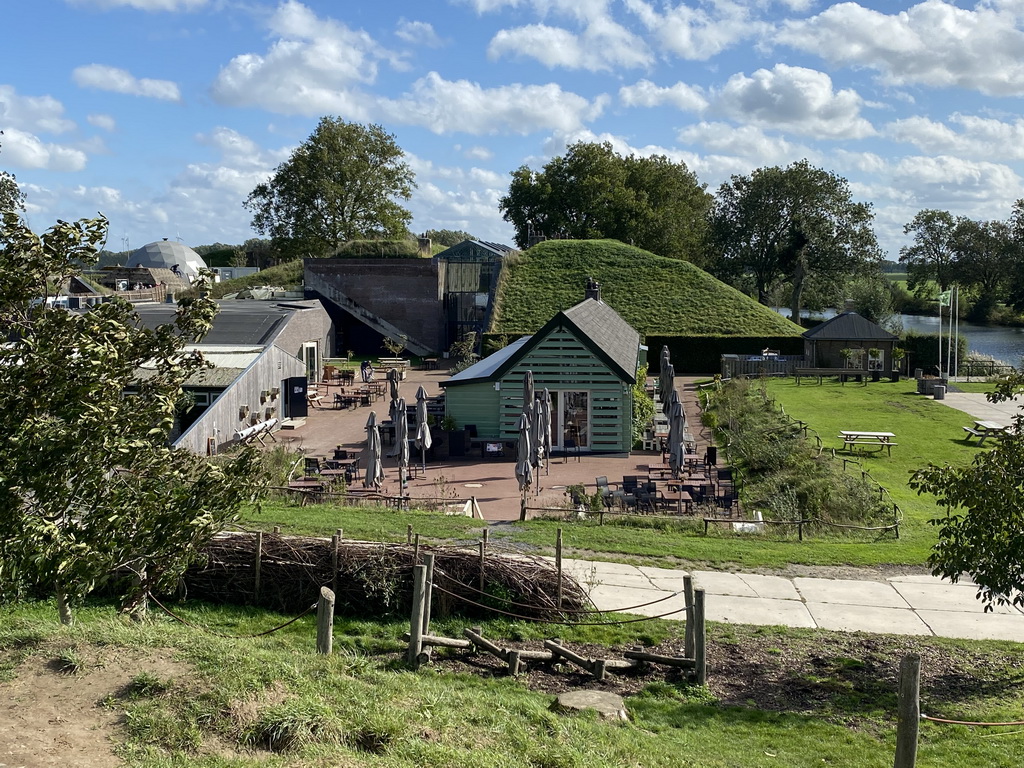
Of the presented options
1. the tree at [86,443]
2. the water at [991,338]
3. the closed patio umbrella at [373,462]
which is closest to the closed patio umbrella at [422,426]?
the closed patio umbrella at [373,462]

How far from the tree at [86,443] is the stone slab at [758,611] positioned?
766cm

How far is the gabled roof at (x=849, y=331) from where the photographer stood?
47.8m

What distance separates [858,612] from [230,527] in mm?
9573

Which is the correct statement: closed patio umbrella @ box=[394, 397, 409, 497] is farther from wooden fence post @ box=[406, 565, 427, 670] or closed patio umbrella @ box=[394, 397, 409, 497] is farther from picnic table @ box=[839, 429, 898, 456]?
picnic table @ box=[839, 429, 898, 456]

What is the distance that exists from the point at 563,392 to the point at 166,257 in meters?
87.5

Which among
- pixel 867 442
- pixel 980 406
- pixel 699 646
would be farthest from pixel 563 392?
pixel 980 406

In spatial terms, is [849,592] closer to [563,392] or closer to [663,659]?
[663,659]

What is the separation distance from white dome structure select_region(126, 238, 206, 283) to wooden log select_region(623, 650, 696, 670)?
97632 mm

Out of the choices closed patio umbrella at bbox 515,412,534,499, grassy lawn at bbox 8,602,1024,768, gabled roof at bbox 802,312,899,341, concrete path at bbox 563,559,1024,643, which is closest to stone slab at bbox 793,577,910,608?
concrete path at bbox 563,559,1024,643

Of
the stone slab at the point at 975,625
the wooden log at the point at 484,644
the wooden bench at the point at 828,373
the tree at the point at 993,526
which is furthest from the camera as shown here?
the wooden bench at the point at 828,373

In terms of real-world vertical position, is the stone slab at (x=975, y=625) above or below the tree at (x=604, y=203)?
below

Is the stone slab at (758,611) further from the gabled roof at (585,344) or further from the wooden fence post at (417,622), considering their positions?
the gabled roof at (585,344)

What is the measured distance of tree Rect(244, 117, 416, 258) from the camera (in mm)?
69062

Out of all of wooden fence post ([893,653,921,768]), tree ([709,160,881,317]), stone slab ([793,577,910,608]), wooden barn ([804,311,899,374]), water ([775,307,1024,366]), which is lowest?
stone slab ([793,577,910,608])
